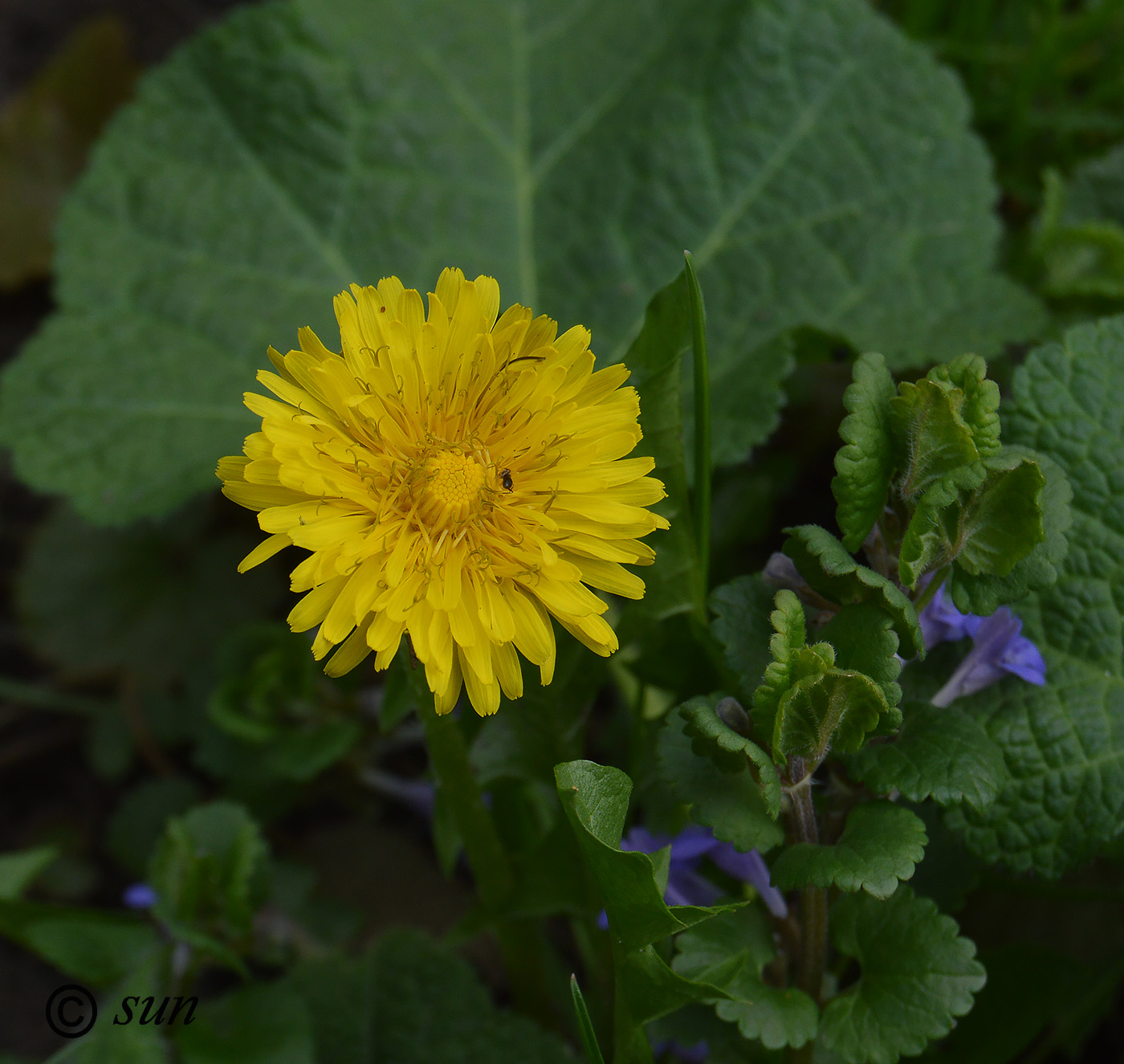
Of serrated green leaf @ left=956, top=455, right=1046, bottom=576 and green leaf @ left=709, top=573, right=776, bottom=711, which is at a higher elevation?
serrated green leaf @ left=956, top=455, right=1046, bottom=576

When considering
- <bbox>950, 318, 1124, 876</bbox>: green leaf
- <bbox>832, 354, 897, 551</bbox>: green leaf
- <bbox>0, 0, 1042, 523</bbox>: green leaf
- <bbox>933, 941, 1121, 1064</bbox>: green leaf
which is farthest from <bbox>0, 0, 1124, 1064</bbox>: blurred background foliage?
<bbox>832, 354, 897, 551</bbox>: green leaf

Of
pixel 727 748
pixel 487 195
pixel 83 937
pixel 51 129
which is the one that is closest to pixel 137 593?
pixel 83 937

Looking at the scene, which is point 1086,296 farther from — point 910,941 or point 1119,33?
point 910,941

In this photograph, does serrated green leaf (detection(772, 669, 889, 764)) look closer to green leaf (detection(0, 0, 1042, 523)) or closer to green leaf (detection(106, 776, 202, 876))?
green leaf (detection(0, 0, 1042, 523))

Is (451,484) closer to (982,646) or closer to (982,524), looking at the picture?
(982,524)

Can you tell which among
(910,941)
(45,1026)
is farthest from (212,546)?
(910,941)
